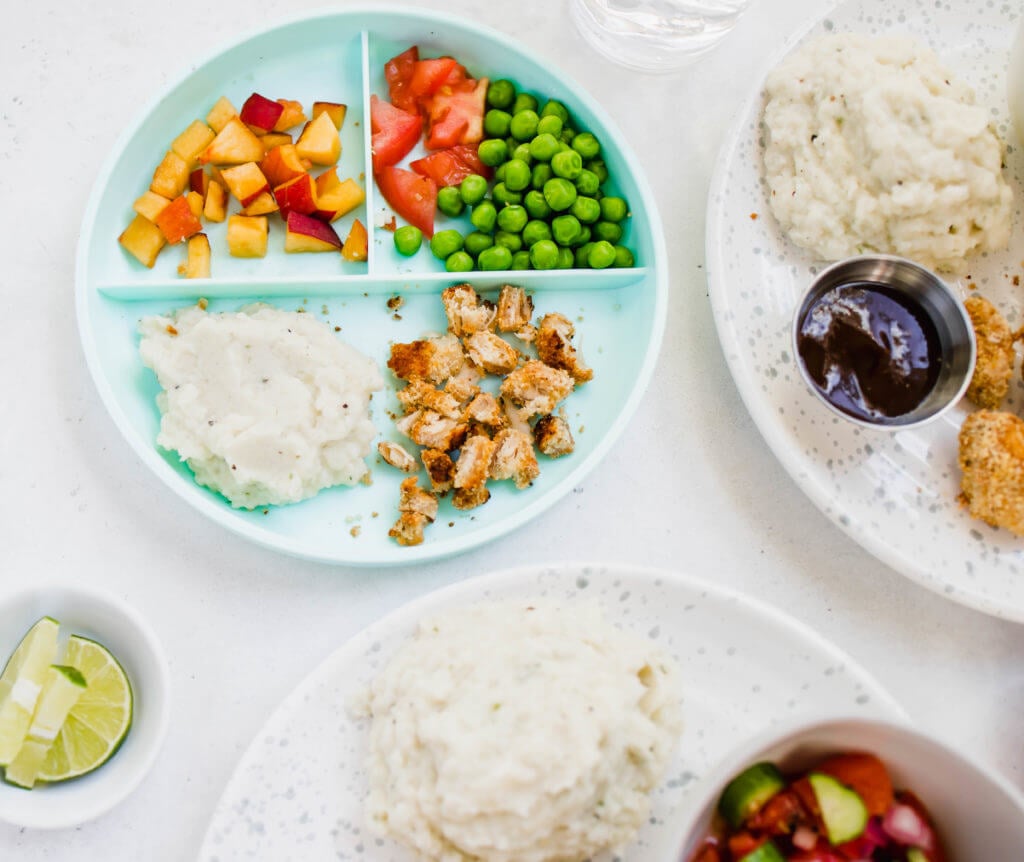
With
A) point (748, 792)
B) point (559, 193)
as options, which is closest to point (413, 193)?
point (559, 193)

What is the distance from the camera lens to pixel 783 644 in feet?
7.70

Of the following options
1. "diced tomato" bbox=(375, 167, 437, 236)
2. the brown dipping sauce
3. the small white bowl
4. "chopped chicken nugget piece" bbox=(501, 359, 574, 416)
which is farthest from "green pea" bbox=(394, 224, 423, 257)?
the small white bowl

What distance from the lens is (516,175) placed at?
2.75m

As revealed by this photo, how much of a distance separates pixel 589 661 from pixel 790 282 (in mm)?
1337

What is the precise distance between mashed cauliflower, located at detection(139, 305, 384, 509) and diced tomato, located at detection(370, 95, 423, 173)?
627mm

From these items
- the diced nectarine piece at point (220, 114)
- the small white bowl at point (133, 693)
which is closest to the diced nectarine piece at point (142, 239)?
the diced nectarine piece at point (220, 114)

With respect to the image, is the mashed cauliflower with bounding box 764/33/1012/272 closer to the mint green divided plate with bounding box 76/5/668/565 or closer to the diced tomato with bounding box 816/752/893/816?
the mint green divided plate with bounding box 76/5/668/565

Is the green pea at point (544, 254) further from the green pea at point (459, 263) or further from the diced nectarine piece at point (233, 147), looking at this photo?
the diced nectarine piece at point (233, 147)

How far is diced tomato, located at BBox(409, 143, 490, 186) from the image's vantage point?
2844 millimetres

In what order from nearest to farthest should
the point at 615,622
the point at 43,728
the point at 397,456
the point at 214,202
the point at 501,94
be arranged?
the point at 43,728, the point at 615,622, the point at 397,456, the point at 214,202, the point at 501,94

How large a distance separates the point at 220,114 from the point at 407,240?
69 cm

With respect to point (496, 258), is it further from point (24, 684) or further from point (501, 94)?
point (24, 684)

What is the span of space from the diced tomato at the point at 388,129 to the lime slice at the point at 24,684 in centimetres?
163

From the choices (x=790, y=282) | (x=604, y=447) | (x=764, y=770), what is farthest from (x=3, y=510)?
(x=790, y=282)
